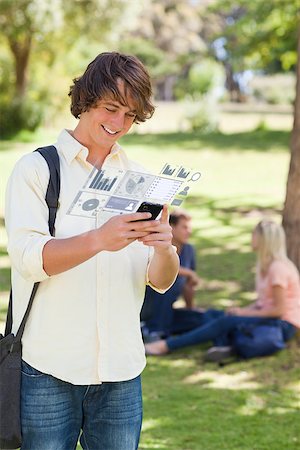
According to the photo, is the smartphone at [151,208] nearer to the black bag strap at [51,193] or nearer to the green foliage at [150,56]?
the black bag strap at [51,193]

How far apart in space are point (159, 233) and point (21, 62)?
2323 centimetres

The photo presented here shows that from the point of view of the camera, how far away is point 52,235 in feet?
7.34

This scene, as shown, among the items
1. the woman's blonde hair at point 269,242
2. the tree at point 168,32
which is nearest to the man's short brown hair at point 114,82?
the woman's blonde hair at point 269,242

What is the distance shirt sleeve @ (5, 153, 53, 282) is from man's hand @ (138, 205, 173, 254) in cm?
26

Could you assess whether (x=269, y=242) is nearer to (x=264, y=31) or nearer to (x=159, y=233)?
(x=159, y=233)

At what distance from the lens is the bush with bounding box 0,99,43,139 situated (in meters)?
23.1

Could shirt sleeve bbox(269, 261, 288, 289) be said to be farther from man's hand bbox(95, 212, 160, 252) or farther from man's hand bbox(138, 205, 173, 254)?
man's hand bbox(95, 212, 160, 252)

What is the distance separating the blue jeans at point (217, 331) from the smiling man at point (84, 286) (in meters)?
3.51

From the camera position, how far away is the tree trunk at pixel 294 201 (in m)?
6.41

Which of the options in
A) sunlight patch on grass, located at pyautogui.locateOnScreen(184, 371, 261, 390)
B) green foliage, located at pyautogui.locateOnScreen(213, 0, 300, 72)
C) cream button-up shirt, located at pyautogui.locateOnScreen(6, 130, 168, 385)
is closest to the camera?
cream button-up shirt, located at pyautogui.locateOnScreen(6, 130, 168, 385)

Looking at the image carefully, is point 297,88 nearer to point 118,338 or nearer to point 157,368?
point 157,368

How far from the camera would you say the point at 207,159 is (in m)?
17.8

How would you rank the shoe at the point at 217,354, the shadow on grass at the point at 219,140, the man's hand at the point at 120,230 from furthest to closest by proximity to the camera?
the shadow on grass at the point at 219,140 < the shoe at the point at 217,354 < the man's hand at the point at 120,230

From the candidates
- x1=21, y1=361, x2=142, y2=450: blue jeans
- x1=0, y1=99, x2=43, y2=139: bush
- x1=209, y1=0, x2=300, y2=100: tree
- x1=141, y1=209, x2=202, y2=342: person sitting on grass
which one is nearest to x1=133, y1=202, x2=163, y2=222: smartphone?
x1=21, y1=361, x2=142, y2=450: blue jeans
